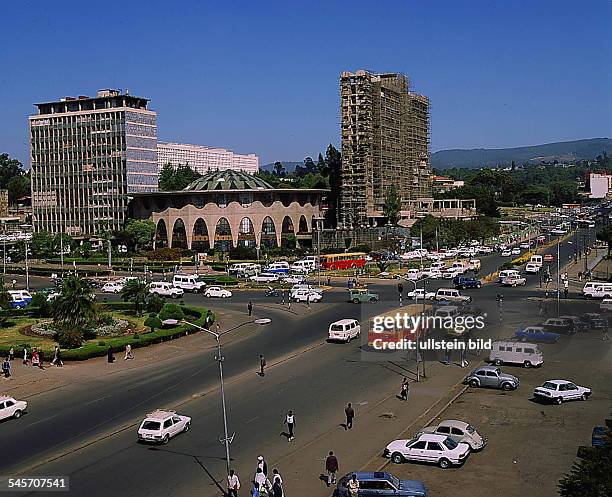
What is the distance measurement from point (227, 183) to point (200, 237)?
9271mm

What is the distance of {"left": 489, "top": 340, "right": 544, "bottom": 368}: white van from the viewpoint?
40375mm

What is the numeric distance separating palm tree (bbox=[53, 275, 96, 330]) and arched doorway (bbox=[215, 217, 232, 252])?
243 ft

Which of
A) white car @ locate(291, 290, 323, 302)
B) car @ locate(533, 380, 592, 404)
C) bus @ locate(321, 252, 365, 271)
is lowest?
car @ locate(533, 380, 592, 404)

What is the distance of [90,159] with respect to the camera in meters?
134

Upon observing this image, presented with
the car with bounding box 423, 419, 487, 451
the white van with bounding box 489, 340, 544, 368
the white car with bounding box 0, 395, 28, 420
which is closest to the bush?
the white car with bounding box 0, 395, 28, 420

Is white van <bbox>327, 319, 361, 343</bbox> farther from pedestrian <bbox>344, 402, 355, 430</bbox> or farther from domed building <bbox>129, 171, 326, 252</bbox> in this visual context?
domed building <bbox>129, 171, 326, 252</bbox>

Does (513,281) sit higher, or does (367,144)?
(367,144)

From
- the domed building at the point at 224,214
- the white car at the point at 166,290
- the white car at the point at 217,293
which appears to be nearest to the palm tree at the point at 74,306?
the white car at the point at 166,290

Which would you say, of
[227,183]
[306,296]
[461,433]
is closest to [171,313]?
[306,296]

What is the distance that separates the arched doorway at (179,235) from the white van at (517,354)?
87.6 m

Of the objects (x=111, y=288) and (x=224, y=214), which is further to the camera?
(x=224, y=214)

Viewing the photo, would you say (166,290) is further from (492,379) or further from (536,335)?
(492,379)

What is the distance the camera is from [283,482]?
24.0m

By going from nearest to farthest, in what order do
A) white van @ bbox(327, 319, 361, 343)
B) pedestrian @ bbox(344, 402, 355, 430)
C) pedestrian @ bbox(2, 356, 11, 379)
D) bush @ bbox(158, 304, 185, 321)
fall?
pedestrian @ bbox(344, 402, 355, 430), pedestrian @ bbox(2, 356, 11, 379), white van @ bbox(327, 319, 361, 343), bush @ bbox(158, 304, 185, 321)
